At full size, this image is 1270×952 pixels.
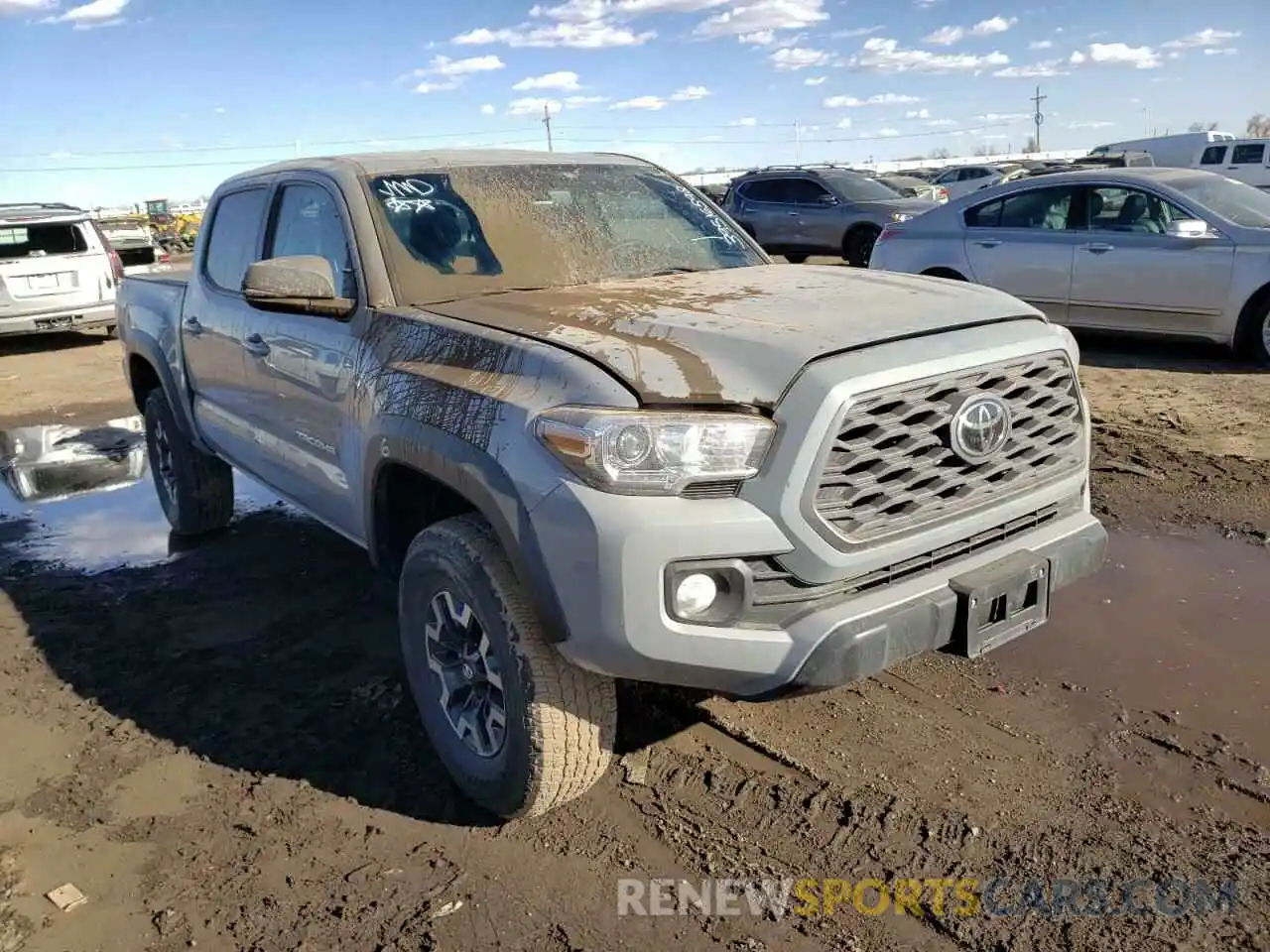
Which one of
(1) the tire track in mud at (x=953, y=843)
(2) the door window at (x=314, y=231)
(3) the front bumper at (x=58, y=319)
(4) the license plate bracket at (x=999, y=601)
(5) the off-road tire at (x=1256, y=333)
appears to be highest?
(2) the door window at (x=314, y=231)

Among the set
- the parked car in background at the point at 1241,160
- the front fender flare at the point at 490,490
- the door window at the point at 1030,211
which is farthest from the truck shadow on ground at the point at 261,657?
the parked car in background at the point at 1241,160

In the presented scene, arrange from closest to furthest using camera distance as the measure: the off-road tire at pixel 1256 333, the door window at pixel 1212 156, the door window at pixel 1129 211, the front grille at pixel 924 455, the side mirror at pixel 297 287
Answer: the front grille at pixel 924 455 → the side mirror at pixel 297 287 → the off-road tire at pixel 1256 333 → the door window at pixel 1129 211 → the door window at pixel 1212 156

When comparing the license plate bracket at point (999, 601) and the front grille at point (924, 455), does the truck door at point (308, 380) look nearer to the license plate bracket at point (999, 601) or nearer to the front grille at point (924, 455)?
the front grille at point (924, 455)

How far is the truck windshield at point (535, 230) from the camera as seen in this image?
363 cm

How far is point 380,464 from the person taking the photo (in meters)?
3.27

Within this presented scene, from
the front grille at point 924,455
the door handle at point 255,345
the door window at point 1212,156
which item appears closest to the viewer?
the front grille at point 924,455

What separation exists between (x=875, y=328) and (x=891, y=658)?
858 millimetres

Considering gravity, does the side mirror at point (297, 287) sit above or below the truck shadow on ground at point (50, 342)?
above

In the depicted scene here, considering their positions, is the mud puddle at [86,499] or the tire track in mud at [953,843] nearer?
the tire track in mud at [953,843]

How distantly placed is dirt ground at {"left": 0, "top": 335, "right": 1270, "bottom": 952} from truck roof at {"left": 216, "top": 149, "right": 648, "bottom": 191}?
1880 millimetres

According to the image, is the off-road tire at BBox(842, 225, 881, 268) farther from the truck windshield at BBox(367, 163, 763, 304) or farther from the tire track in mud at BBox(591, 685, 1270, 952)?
the tire track in mud at BBox(591, 685, 1270, 952)

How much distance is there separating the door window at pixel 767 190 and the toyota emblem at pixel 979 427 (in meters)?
15.3

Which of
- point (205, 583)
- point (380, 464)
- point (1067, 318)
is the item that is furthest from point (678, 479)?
point (1067, 318)

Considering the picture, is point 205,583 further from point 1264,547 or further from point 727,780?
point 1264,547
